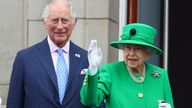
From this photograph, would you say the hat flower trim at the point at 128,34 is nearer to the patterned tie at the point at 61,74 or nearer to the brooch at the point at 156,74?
the brooch at the point at 156,74

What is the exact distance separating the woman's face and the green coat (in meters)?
0.09

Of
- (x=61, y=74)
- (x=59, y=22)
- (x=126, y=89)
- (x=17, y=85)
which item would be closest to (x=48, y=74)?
(x=61, y=74)

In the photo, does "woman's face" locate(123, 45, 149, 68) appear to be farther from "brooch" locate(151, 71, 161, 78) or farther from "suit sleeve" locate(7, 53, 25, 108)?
"suit sleeve" locate(7, 53, 25, 108)

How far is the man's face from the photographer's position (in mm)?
4543

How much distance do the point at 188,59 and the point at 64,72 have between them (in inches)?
150

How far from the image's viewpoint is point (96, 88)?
14.1 feet

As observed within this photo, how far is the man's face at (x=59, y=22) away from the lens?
4543 millimetres

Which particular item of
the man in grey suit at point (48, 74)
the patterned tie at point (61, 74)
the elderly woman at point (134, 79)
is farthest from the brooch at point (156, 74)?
the patterned tie at point (61, 74)

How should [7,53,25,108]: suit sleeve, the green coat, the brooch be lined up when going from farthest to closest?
the brooch
[7,53,25,108]: suit sleeve
the green coat

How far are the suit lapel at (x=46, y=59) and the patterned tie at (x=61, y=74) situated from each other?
4 cm

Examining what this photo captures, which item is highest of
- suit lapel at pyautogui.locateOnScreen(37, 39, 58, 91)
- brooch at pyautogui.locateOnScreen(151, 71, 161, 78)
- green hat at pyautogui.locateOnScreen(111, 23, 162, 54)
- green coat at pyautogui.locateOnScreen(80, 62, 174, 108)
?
green hat at pyautogui.locateOnScreen(111, 23, 162, 54)

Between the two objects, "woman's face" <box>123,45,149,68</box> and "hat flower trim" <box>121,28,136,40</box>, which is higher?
"hat flower trim" <box>121,28,136,40</box>

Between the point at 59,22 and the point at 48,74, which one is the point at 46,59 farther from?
the point at 59,22

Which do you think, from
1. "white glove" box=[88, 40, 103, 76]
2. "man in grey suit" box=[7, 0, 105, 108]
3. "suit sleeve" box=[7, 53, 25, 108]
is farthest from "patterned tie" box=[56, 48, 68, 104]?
"white glove" box=[88, 40, 103, 76]
